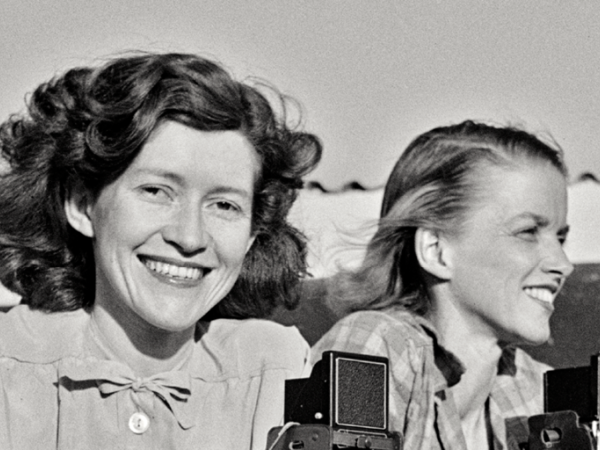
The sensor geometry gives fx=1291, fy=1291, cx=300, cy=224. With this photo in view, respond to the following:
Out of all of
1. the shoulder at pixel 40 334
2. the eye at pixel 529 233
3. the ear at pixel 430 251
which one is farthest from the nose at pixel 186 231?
the eye at pixel 529 233

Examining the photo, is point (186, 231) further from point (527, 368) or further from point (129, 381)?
point (527, 368)

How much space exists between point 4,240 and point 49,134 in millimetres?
200

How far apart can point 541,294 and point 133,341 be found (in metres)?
0.76

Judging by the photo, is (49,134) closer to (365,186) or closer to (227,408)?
(227,408)

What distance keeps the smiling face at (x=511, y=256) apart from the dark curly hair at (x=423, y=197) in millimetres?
26

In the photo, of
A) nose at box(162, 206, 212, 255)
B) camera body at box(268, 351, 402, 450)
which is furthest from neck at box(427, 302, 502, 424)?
camera body at box(268, 351, 402, 450)

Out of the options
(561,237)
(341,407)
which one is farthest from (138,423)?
(561,237)

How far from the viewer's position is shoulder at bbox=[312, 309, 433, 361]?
7.39 feet

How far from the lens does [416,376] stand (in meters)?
2.24

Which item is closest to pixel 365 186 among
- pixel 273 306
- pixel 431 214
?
pixel 431 214

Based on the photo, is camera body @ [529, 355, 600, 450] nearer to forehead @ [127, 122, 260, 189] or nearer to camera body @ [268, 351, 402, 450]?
camera body @ [268, 351, 402, 450]

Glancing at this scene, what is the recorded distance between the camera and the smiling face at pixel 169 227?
198cm

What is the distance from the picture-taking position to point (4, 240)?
215 cm

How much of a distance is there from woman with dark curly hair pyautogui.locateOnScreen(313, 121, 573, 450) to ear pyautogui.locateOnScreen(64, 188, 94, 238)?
478 mm
